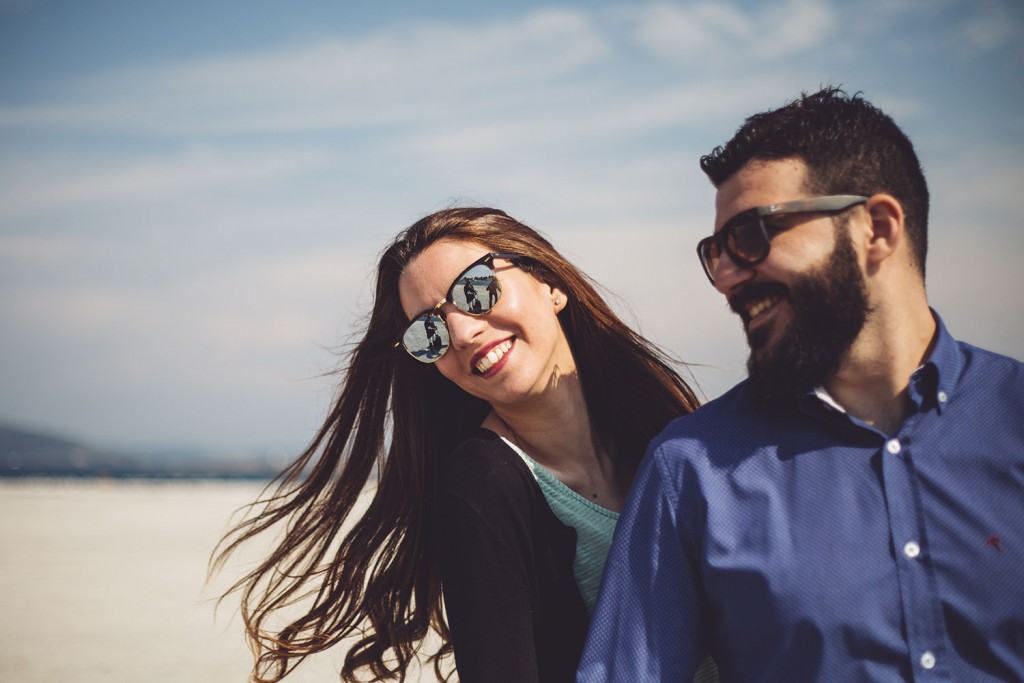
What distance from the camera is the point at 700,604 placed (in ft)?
7.68

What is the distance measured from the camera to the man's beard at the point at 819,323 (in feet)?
7.62

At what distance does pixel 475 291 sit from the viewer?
3.40 meters

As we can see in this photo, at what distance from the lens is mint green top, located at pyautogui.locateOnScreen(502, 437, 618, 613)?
10.5 feet

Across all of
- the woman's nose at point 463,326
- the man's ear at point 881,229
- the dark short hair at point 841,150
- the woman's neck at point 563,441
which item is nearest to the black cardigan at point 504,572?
the woman's neck at point 563,441

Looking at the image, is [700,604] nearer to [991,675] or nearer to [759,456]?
[759,456]

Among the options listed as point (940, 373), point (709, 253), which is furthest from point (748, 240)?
point (940, 373)

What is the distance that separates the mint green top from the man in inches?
31.3

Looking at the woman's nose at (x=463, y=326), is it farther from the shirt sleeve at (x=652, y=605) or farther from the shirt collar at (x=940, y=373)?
the shirt collar at (x=940, y=373)

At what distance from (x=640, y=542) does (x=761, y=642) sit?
0.41 meters

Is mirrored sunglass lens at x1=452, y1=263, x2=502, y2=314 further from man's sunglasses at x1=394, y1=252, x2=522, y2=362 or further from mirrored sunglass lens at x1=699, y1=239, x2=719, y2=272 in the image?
mirrored sunglass lens at x1=699, y1=239, x2=719, y2=272

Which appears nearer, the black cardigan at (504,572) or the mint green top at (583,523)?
the black cardigan at (504,572)

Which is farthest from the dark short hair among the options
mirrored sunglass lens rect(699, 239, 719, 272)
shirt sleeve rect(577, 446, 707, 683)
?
shirt sleeve rect(577, 446, 707, 683)

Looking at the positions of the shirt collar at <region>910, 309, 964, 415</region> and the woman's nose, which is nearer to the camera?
the shirt collar at <region>910, 309, 964, 415</region>

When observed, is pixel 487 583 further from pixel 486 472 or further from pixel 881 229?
pixel 881 229
